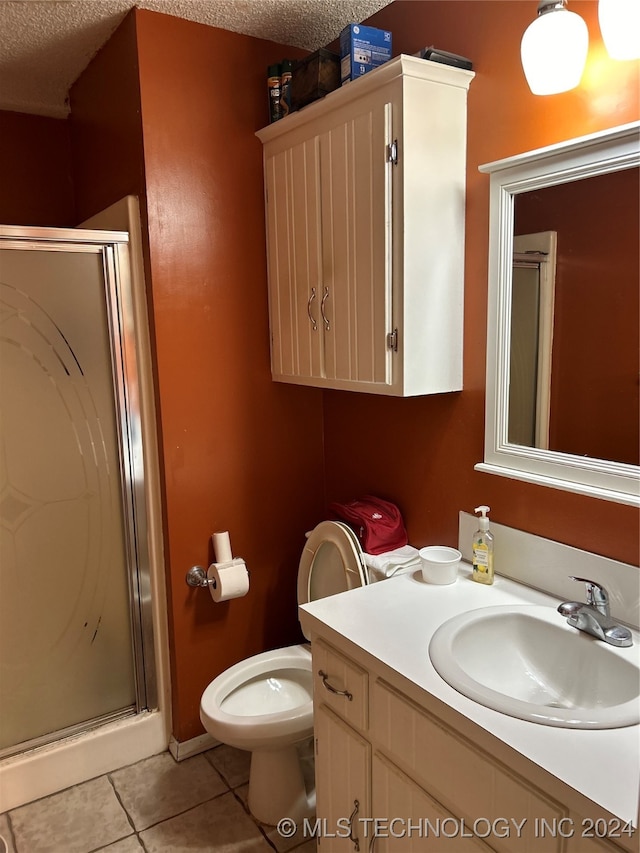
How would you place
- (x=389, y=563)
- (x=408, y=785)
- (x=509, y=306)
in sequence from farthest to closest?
(x=389, y=563) < (x=509, y=306) < (x=408, y=785)

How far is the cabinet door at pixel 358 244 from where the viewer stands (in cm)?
164

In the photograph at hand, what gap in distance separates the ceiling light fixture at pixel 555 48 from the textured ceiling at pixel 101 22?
738 mm

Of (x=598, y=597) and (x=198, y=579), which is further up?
(x=598, y=597)

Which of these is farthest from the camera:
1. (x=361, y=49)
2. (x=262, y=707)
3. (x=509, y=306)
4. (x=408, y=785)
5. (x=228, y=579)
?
(x=228, y=579)

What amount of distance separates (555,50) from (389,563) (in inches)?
52.7

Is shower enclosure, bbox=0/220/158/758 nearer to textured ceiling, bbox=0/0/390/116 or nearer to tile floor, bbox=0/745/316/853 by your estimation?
tile floor, bbox=0/745/316/853

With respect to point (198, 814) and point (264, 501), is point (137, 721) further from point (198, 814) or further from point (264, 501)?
point (264, 501)

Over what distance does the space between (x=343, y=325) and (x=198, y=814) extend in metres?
1.57

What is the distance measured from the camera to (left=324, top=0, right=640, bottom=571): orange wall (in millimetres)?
1377

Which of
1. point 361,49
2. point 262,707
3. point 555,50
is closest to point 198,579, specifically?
point 262,707

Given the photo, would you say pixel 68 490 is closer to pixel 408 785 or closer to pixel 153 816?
pixel 153 816

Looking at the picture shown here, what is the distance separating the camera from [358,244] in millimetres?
1730

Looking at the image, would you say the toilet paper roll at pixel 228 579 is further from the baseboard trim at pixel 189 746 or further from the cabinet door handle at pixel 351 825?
the cabinet door handle at pixel 351 825

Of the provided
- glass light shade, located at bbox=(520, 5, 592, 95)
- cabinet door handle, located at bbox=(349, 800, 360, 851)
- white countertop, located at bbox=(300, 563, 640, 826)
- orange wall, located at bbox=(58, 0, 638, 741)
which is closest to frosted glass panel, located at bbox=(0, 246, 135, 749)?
orange wall, located at bbox=(58, 0, 638, 741)
